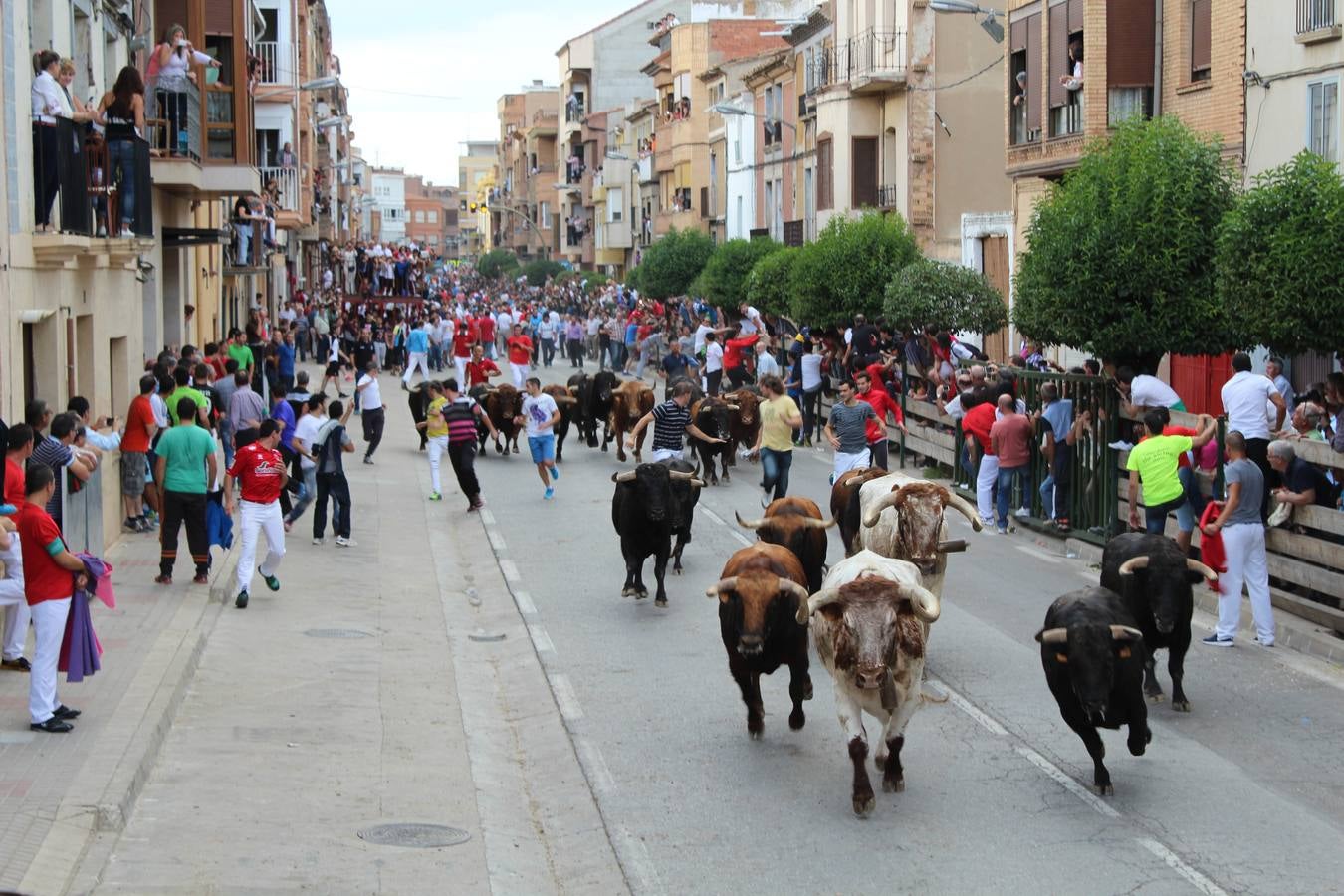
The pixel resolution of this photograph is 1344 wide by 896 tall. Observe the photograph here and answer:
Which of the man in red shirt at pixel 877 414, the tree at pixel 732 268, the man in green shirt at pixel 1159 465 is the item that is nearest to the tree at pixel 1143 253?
the man in red shirt at pixel 877 414

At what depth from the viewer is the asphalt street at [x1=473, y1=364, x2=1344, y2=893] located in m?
9.06

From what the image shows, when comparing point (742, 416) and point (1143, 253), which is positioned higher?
point (1143, 253)

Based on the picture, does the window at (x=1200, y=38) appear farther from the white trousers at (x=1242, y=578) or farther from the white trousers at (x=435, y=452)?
the white trousers at (x=1242, y=578)

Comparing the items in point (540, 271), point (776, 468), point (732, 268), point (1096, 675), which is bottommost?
point (1096, 675)

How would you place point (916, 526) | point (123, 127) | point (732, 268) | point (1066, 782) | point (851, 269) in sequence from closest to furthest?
point (1066, 782) < point (916, 526) < point (123, 127) < point (851, 269) < point (732, 268)

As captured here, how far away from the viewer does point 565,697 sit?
43.3 feet

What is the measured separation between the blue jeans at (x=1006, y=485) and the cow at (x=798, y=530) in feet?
25.3

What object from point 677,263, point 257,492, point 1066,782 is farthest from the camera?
point 677,263

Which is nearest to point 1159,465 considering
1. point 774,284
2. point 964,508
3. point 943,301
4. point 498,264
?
point 964,508

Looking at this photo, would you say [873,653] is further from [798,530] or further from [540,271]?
[540,271]

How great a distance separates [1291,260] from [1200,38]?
460 inches

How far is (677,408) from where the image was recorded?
20.6 meters

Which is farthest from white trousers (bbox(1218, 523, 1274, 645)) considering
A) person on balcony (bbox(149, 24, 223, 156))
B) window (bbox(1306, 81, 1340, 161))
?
person on balcony (bbox(149, 24, 223, 156))

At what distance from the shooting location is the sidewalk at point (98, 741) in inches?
348
